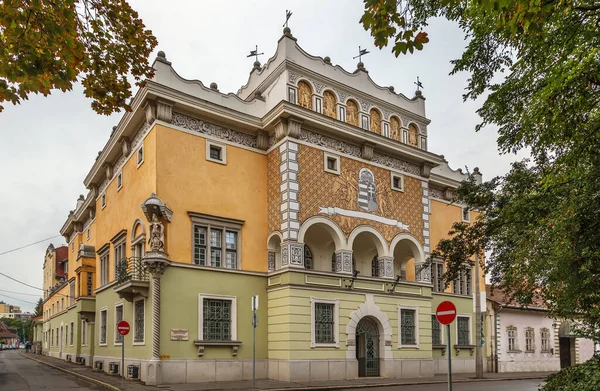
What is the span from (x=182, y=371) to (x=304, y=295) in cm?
A: 570

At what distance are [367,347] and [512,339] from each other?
14.7 meters

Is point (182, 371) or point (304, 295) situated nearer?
point (182, 371)

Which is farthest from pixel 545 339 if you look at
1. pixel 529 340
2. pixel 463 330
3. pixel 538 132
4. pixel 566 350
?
pixel 538 132

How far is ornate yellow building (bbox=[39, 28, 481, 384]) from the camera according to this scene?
21.9m

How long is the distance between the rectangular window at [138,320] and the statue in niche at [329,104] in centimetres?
1172

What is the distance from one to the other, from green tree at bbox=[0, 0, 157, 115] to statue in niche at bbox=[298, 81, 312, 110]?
1733 centimetres

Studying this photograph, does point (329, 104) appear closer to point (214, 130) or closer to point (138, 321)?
point (214, 130)

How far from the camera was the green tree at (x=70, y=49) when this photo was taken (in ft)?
21.7

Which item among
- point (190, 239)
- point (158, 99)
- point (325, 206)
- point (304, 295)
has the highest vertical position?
point (158, 99)

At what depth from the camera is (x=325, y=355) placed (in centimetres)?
2339

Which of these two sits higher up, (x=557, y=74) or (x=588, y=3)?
(x=588, y=3)

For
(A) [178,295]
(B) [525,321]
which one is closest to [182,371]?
(A) [178,295]

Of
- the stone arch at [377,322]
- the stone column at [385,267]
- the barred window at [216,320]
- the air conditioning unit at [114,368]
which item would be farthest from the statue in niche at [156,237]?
the stone column at [385,267]

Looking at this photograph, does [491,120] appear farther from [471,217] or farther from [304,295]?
[471,217]
